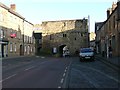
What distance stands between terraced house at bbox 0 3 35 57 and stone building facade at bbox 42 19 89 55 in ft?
25.4

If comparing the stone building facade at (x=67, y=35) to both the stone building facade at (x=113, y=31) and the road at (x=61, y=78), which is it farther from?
the road at (x=61, y=78)

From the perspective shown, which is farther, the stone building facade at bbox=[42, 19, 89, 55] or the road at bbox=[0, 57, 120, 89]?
the stone building facade at bbox=[42, 19, 89, 55]

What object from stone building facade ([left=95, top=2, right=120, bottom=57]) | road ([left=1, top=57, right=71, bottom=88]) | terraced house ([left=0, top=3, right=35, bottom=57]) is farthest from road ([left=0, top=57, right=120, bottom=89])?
terraced house ([left=0, top=3, right=35, bottom=57])

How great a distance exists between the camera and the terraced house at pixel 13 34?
52481 mm

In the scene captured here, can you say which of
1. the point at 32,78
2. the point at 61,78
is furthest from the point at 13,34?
the point at 61,78

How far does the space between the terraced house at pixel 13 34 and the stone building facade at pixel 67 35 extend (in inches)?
305

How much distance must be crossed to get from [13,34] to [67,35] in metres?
27.0

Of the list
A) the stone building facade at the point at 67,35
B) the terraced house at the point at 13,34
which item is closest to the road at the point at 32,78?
the terraced house at the point at 13,34

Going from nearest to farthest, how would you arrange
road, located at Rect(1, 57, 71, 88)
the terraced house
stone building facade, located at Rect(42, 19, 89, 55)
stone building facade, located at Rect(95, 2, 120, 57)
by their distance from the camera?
road, located at Rect(1, 57, 71, 88) < stone building facade, located at Rect(95, 2, 120, 57) < the terraced house < stone building facade, located at Rect(42, 19, 89, 55)

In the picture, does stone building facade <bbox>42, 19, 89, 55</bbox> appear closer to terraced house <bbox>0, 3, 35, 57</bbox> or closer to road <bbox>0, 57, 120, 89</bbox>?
terraced house <bbox>0, 3, 35, 57</bbox>

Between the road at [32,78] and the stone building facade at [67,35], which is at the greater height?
the stone building facade at [67,35]

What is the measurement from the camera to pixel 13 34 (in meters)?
58.8

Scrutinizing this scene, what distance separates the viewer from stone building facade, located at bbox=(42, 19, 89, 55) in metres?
82.1

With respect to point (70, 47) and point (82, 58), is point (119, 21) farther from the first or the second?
point (70, 47)
